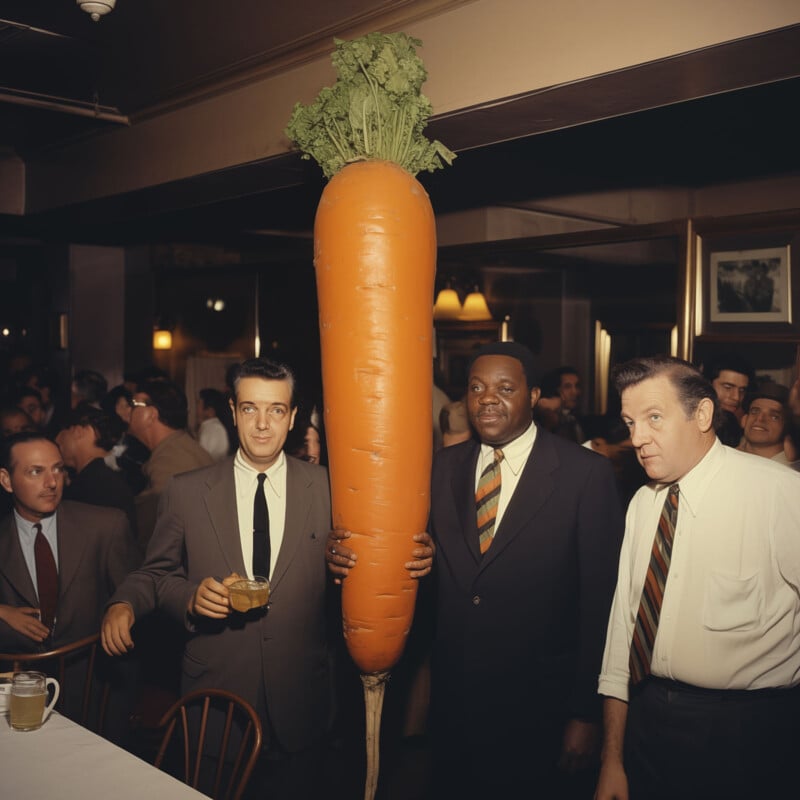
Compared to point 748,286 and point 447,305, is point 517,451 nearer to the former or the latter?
point 748,286

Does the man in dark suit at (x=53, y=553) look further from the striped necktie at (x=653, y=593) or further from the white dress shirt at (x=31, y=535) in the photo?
the striped necktie at (x=653, y=593)

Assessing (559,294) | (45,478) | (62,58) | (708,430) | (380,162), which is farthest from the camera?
(559,294)

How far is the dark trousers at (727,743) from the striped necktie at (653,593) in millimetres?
84

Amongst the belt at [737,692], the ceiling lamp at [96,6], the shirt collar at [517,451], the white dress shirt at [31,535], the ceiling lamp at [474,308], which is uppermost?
the ceiling lamp at [96,6]

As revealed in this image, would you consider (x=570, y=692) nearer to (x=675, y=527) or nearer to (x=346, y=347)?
(x=675, y=527)

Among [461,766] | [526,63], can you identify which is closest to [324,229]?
[526,63]

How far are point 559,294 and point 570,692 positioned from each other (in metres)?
6.57

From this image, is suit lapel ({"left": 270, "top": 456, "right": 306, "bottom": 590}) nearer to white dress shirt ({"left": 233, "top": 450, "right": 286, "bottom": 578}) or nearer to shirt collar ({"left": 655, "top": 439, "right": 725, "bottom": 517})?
white dress shirt ({"left": 233, "top": 450, "right": 286, "bottom": 578})

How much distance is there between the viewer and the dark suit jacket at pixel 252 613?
231cm

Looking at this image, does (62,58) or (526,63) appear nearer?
(526,63)

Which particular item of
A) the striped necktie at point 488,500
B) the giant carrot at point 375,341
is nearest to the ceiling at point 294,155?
the giant carrot at point 375,341

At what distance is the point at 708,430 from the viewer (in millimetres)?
2010

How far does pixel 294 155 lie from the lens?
153 inches

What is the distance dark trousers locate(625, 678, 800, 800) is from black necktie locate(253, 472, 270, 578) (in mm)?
1093
